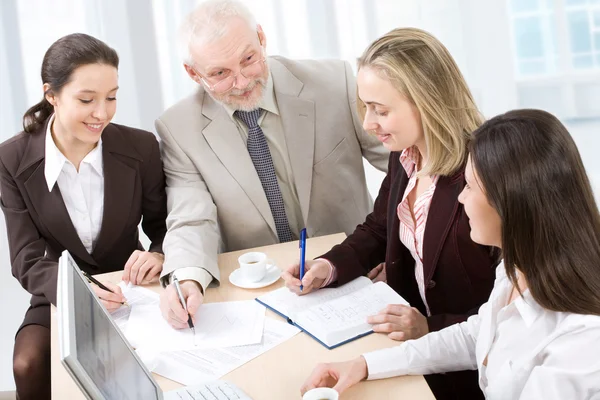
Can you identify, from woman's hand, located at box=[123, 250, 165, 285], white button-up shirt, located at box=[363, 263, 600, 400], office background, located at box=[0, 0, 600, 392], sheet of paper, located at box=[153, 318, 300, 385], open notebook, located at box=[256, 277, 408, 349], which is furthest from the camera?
office background, located at box=[0, 0, 600, 392]

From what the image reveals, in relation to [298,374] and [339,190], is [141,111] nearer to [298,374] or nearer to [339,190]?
[339,190]

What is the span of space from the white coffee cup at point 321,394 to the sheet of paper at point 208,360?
295mm

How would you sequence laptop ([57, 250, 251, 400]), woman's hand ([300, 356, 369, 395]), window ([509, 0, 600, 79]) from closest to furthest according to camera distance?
laptop ([57, 250, 251, 400])
woman's hand ([300, 356, 369, 395])
window ([509, 0, 600, 79])

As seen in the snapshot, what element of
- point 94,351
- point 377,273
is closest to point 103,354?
point 94,351

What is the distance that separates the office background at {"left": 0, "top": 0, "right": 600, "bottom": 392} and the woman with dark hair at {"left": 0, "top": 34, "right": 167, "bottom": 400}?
1205mm

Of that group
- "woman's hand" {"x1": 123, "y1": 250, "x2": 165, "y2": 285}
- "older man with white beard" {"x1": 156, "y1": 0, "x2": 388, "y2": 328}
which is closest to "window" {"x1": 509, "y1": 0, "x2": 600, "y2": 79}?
"older man with white beard" {"x1": 156, "y1": 0, "x2": 388, "y2": 328}

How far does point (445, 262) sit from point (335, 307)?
300 millimetres

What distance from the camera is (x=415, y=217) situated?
185cm

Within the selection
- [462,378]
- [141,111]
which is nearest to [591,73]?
[141,111]

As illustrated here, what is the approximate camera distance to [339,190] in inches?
93.0

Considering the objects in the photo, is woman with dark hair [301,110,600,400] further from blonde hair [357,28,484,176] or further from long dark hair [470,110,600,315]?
blonde hair [357,28,484,176]

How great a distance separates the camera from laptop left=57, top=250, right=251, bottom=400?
862 mm

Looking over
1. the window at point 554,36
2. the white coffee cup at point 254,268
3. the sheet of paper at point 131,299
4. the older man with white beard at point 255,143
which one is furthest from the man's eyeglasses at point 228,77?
the window at point 554,36

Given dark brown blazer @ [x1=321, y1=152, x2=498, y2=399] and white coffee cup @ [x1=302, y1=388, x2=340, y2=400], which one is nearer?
white coffee cup @ [x1=302, y1=388, x2=340, y2=400]
